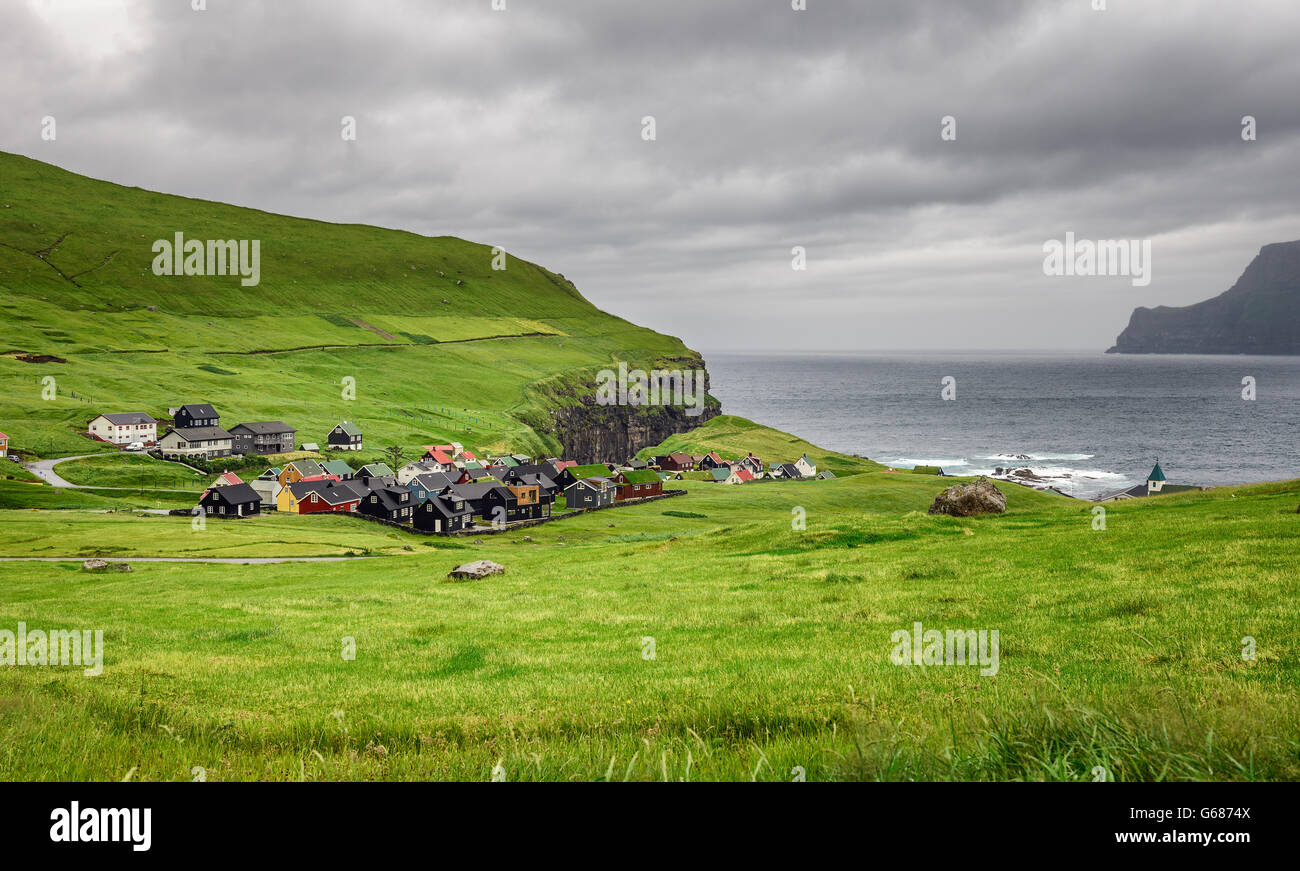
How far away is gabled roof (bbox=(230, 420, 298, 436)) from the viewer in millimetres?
144750

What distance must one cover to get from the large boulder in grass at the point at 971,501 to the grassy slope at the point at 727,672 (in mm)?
11892

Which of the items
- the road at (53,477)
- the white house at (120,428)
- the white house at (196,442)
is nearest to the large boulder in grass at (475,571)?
the road at (53,477)

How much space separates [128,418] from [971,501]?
157m

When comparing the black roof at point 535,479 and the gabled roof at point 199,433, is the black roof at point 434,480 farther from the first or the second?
the gabled roof at point 199,433

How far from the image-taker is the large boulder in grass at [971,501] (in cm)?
5234

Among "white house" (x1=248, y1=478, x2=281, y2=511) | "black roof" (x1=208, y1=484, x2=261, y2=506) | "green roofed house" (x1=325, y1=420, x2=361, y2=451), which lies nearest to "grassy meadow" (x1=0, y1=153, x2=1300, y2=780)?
"black roof" (x1=208, y1=484, x2=261, y2=506)

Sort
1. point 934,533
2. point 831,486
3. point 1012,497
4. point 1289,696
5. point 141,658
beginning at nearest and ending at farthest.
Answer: point 1289,696 → point 141,658 → point 934,533 → point 1012,497 → point 831,486

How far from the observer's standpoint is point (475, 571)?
40.4 meters

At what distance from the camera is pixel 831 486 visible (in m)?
125

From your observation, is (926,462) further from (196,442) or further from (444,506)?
(196,442)
